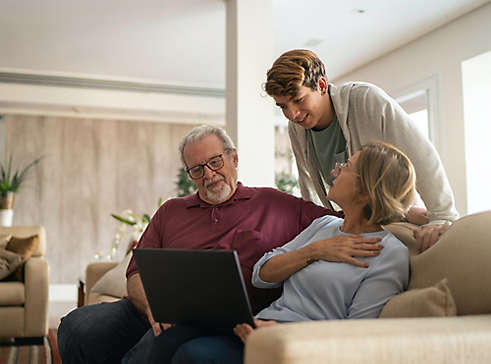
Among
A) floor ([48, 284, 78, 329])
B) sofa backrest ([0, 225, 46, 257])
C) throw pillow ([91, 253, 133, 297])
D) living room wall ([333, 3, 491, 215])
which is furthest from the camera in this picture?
floor ([48, 284, 78, 329])

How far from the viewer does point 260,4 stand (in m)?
4.68

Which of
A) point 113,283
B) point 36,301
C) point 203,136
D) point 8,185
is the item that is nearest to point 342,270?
point 203,136

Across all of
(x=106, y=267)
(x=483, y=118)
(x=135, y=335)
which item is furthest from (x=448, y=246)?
(x=483, y=118)

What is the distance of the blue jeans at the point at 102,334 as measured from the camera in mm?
1941

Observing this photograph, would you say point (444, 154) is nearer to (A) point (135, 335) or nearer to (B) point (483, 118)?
(B) point (483, 118)

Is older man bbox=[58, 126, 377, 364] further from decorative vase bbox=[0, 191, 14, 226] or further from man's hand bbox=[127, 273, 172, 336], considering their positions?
decorative vase bbox=[0, 191, 14, 226]

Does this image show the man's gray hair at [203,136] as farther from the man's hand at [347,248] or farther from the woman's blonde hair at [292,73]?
the man's hand at [347,248]

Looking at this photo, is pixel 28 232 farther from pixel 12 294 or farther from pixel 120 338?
pixel 120 338

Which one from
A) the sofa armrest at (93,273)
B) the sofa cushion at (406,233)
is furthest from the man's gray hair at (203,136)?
the sofa armrest at (93,273)

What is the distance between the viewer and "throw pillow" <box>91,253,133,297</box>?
10.6 feet

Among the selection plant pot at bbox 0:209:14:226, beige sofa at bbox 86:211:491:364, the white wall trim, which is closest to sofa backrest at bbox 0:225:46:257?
plant pot at bbox 0:209:14:226

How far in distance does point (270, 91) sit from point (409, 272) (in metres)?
0.81

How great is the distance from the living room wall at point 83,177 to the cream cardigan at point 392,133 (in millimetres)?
6637

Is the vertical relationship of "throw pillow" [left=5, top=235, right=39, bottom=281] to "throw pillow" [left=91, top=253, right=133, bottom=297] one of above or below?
above
